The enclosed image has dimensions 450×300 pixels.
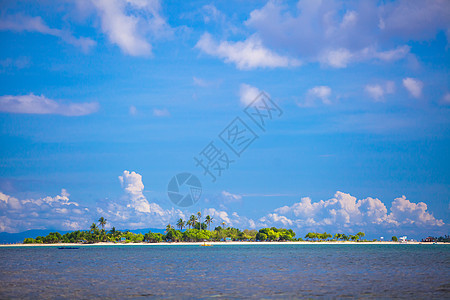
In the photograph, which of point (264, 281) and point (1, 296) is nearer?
point (1, 296)

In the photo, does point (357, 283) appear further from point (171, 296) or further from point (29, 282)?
point (29, 282)

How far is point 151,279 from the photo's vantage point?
57.2 m

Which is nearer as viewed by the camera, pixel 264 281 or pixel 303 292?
pixel 303 292

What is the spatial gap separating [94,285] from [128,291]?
7.73 meters

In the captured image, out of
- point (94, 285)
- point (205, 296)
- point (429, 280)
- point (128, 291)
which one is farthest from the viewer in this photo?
point (429, 280)

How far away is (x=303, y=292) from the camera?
1711 inches

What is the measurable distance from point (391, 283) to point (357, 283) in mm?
4013

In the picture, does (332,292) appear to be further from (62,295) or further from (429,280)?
(62,295)

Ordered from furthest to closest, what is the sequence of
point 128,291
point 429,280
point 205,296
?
point 429,280 < point 128,291 < point 205,296

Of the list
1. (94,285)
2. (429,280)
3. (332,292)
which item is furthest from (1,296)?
(429,280)

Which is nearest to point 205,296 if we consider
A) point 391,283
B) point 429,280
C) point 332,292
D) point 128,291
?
point 128,291

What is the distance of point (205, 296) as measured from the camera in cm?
4159

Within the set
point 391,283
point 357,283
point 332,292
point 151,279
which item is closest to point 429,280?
point 391,283

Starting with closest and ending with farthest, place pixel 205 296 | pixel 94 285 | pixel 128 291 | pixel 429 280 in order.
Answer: pixel 205 296 < pixel 128 291 < pixel 94 285 < pixel 429 280
